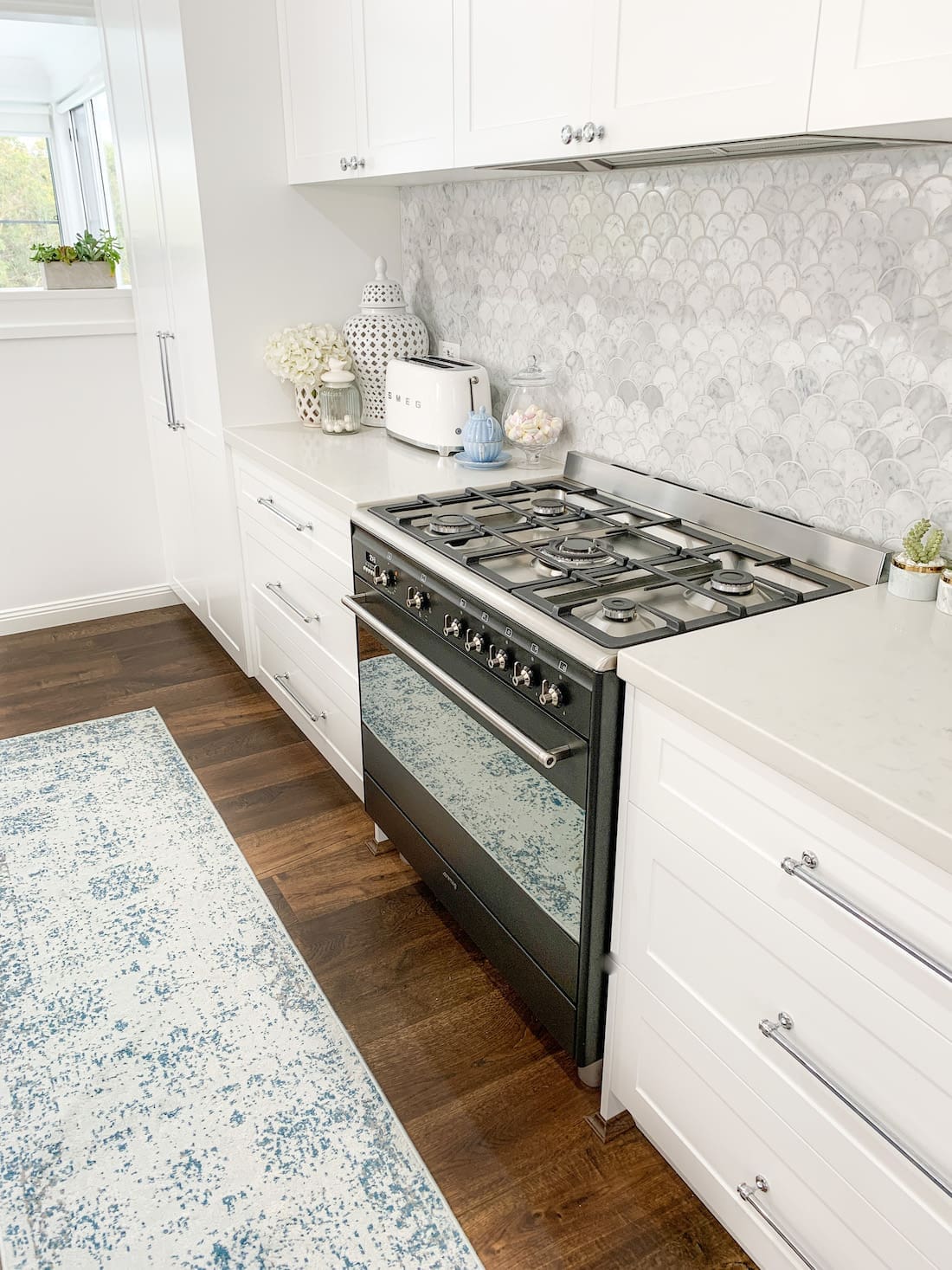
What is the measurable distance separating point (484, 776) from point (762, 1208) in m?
0.78

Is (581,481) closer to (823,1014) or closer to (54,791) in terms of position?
(823,1014)

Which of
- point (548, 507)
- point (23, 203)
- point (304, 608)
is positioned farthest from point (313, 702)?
point (23, 203)

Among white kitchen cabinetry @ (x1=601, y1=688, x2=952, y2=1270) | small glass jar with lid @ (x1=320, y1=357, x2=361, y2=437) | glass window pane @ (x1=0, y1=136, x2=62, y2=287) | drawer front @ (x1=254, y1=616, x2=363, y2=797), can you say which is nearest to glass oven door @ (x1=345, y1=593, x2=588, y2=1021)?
white kitchen cabinetry @ (x1=601, y1=688, x2=952, y2=1270)

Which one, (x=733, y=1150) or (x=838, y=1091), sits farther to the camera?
(x=733, y=1150)

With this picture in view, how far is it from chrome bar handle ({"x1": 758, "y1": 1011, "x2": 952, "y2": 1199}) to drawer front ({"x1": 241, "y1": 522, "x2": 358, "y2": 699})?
4.41 feet

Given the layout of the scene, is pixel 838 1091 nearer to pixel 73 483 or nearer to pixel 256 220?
pixel 256 220

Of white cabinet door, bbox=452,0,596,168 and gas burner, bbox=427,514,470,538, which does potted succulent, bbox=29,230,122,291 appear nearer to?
white cabinet door, bbox=452,0,596,168

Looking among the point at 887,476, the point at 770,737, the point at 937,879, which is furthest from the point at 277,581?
the point at 937,879

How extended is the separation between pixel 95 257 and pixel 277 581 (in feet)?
5.69

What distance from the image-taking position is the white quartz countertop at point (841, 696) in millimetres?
1009

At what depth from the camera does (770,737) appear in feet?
3.64

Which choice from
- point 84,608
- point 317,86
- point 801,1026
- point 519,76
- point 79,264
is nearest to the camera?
point 801,1026

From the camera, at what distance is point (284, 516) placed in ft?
8.38

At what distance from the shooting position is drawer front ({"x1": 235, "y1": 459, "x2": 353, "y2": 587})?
2.25m
